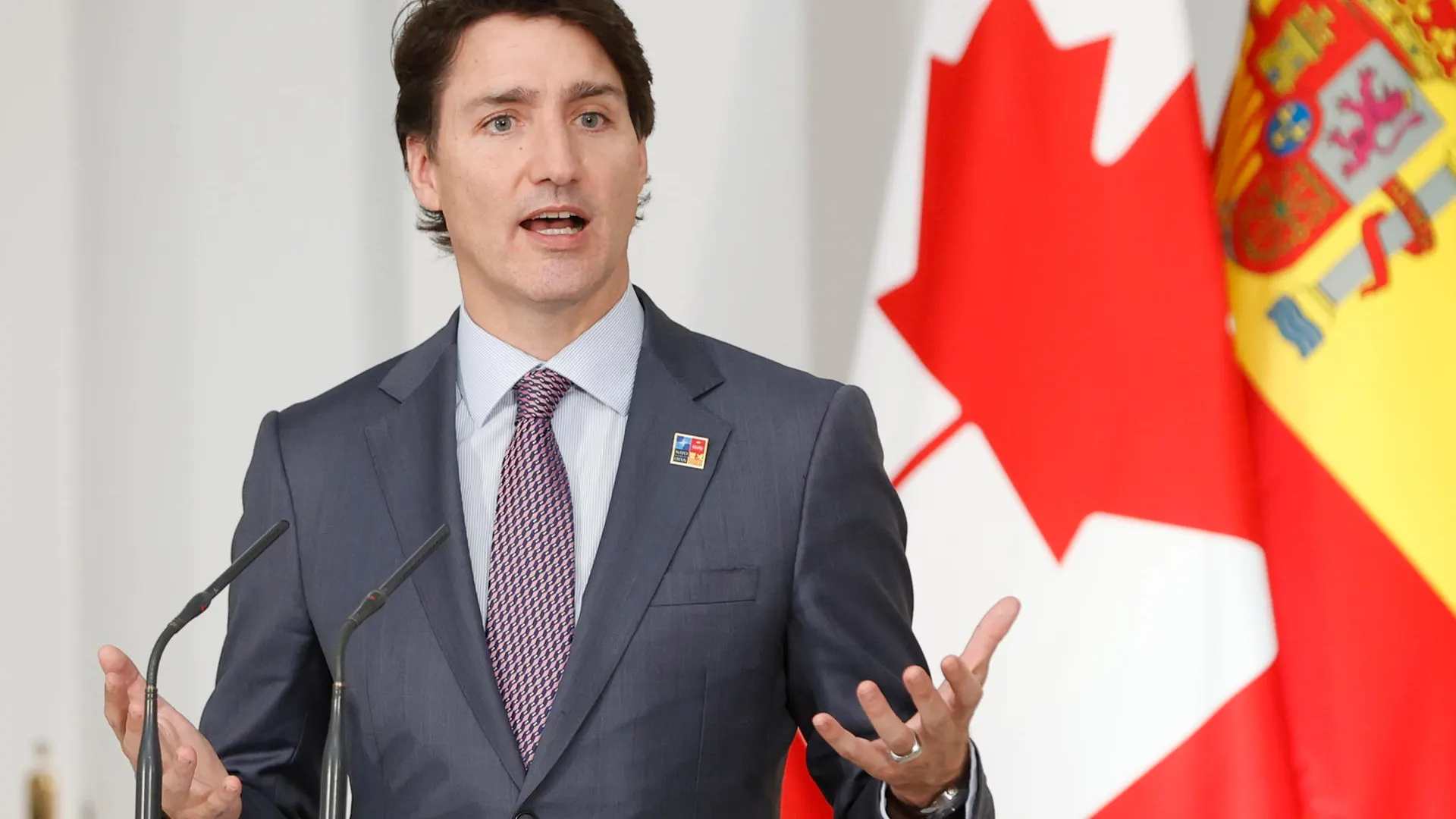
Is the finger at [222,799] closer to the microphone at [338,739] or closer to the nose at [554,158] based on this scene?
the microphone at [338,739]

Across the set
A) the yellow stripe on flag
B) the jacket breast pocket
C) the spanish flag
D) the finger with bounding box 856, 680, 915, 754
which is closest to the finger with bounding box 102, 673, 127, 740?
the jacket breast pocket

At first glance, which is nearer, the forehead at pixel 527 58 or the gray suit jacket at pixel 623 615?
the gray suit jacket at pixel 623 615

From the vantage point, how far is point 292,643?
173 centimetres

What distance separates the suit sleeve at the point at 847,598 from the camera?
1.66 metres

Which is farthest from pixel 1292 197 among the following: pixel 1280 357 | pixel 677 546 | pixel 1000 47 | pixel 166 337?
pixel 166 337

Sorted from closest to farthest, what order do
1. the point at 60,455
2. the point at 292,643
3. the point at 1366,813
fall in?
the point at 292,643
the point at 1366,813
the point at 60,455

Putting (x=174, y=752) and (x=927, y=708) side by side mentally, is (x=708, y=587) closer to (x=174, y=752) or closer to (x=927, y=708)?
(x=927, y=708)

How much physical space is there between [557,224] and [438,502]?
1.09 ft

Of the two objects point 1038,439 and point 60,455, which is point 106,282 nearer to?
point 60,455

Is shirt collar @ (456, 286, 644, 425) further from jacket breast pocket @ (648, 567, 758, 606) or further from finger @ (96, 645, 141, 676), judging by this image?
finger @ (96, 645, 141, 676)

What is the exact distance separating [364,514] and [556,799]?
39 centimetres

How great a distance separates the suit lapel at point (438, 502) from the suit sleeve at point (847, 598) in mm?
323

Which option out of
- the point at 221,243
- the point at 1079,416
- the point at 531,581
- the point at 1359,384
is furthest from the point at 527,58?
the point at 221,243

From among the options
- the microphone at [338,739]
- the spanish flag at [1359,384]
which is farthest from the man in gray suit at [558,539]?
the spanish flag at [1359,384]
